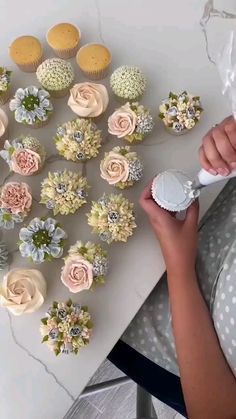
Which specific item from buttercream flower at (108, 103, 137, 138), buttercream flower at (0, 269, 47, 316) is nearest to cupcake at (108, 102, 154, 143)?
buttercream flower at (108, 103, 137, 138)

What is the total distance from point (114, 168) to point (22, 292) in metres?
0.19

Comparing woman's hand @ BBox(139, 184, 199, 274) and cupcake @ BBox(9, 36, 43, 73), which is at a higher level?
cupcake @ BBox(9, 36, 43, 73)

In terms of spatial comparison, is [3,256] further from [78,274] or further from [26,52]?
[26,52]

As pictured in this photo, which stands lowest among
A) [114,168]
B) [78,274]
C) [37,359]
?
[37,359]

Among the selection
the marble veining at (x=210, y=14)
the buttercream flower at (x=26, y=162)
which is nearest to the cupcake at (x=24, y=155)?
the buttercream flower at (x=26, y=162)

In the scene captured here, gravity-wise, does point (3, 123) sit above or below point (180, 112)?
below

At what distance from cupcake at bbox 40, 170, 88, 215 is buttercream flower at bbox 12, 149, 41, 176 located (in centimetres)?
2

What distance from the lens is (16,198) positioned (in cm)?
70

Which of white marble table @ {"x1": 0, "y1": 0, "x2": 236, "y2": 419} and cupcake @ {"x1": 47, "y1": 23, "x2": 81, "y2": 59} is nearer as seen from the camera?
white marble table @ {"x1": 0, "y1": 0, "x2": 236, "y2": 419}

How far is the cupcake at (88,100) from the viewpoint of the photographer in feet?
2.41

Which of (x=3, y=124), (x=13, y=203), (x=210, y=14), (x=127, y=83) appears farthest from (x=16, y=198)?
(x=210, y=14)

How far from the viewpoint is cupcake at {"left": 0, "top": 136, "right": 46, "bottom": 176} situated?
715 millimetres

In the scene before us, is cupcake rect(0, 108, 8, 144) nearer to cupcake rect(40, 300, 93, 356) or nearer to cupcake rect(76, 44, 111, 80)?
cupcake rect(76, 44, 111, 80)

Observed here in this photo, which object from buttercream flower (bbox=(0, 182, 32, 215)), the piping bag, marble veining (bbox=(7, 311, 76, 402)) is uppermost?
the piping bag
